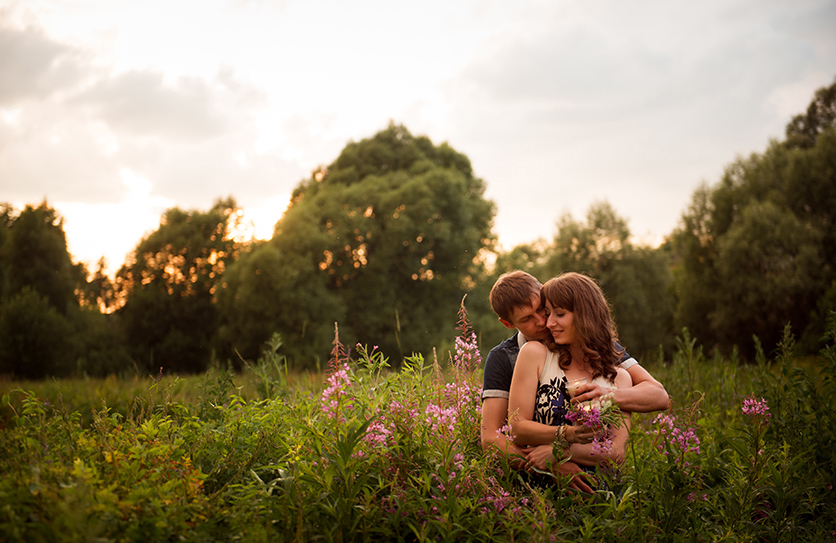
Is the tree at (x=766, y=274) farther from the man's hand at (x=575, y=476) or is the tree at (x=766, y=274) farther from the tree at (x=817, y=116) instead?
the man's hand at (x=575, y=476)

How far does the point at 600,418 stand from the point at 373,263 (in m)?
23.2

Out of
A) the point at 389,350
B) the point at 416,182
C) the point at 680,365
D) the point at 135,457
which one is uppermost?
the point at 416,182

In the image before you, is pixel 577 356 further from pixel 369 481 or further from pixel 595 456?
pixel 369 481

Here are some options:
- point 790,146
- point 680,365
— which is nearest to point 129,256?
point 680,365

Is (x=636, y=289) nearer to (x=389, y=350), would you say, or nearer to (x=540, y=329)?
(x=389, y=350)

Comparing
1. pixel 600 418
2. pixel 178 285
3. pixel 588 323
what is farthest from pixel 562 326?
pixel 178 285

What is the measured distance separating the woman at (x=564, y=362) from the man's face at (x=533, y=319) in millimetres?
66

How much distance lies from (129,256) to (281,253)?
11.1 meters

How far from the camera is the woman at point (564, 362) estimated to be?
3090 mm

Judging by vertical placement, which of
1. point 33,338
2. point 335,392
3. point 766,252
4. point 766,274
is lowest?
point 33,338

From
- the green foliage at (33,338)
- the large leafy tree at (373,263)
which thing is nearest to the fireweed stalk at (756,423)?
the large leafy tree at (373,263)

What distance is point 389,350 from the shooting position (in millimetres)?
25344

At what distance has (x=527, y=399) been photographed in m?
3.14

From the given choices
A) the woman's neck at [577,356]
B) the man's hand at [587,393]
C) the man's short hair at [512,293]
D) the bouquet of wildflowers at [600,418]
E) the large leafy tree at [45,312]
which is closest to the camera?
the bouquet of wildflowers at [600,418]
